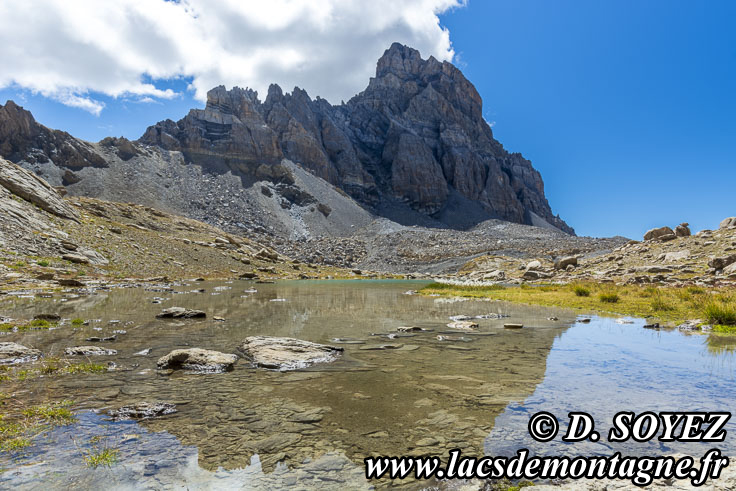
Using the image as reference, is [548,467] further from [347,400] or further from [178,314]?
[178,314]

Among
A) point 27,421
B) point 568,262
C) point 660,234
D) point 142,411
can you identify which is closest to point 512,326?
point 142,411

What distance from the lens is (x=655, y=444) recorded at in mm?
5414

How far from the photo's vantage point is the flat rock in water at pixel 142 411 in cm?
640

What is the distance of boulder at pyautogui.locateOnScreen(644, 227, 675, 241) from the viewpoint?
50.6 meters

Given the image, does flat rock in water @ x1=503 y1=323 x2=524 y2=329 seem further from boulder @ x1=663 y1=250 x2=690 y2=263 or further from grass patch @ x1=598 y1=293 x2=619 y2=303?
boulder @ x1=663 y1=250 x2=690 y2=263

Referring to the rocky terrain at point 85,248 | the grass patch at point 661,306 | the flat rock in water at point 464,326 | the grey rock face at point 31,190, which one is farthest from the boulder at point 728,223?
the grey rock face at point 31,190

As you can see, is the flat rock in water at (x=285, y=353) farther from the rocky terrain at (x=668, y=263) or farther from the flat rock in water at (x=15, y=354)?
the rocky terrain at (x=668, y=263)

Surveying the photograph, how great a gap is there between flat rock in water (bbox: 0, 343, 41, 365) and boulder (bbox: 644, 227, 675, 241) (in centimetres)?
6527

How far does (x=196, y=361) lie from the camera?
972 cm

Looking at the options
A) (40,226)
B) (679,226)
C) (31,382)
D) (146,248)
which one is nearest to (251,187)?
(146,248)

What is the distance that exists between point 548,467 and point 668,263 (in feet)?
151

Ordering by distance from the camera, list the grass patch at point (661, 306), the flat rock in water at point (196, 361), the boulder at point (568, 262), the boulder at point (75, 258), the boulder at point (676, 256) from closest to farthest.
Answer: the flat rock in water at point (196, 361)
the grass patch at point (661, 306)
the boulder at point (676, 256)
the boulder at point (75, 258)
the boulder at point (568, 262)

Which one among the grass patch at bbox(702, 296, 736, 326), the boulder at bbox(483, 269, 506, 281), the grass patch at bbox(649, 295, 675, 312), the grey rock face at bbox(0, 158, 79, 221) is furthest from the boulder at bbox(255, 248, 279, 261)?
the grass patch at bbox(702, 296, 736, 326)

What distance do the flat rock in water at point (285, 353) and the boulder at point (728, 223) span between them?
184 ft
